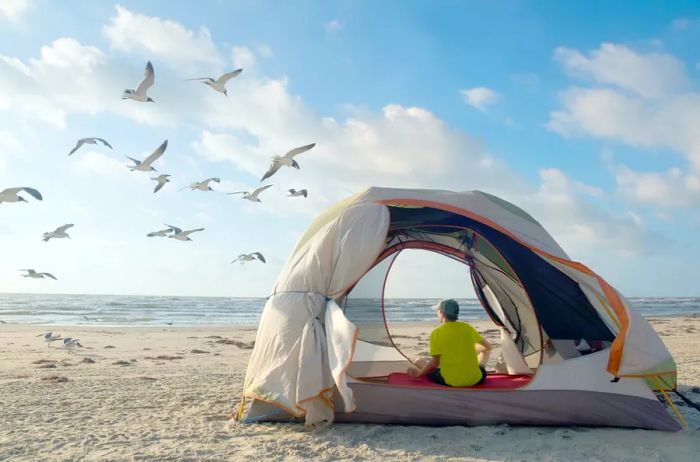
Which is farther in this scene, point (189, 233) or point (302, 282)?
point (189, 233)

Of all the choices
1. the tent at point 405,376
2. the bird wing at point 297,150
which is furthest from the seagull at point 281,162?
the tent at point 405,376

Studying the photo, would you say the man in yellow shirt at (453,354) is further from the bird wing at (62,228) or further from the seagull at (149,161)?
the bird wing at (62,228)

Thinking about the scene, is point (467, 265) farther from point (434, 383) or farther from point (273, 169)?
point (273, 169)

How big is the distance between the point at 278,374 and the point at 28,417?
249 centimetres

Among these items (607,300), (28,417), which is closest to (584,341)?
(607,300)

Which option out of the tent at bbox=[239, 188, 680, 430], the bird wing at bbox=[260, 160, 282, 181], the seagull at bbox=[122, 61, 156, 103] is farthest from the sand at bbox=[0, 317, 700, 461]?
the seagull at bbox=[122, 61, 156, 103]

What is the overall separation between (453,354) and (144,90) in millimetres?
7260

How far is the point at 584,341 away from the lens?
6.39m

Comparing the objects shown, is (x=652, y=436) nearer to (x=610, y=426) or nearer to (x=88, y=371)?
(x=610, y=426)

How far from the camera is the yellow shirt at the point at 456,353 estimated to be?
5590mm

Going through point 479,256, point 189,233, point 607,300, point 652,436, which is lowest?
point 652,436

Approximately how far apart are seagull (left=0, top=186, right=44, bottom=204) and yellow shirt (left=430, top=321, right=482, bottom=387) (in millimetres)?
7335

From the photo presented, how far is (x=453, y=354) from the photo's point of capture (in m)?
5.65

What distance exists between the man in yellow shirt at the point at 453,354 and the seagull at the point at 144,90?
22.0ft
